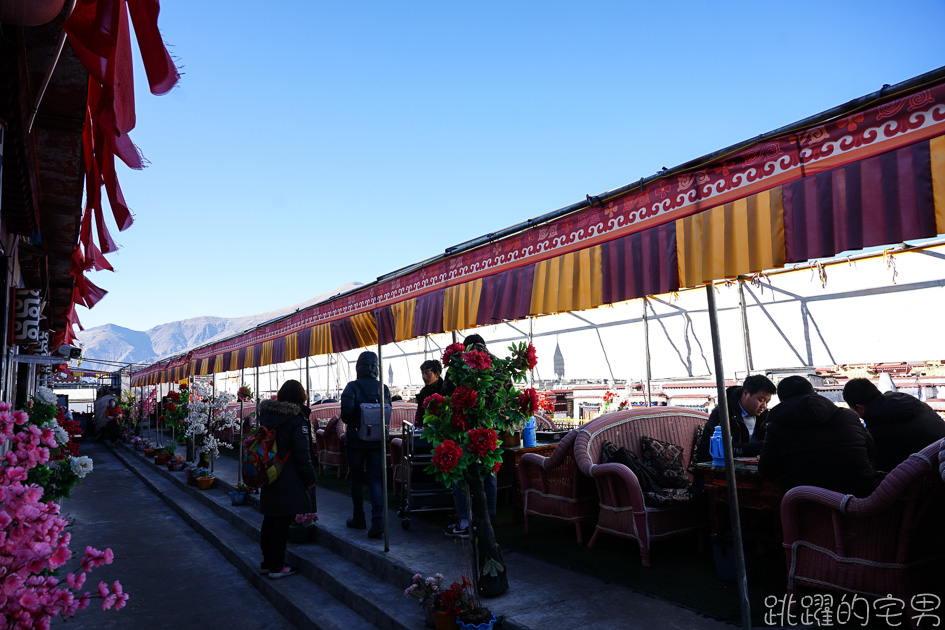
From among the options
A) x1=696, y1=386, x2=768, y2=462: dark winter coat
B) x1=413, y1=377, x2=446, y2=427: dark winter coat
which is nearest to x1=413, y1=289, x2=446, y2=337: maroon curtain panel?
x1=413, y1=377, x2=446, y2=427: dark winter coat

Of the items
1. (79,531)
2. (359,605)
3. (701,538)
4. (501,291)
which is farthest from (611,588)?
(79,531)

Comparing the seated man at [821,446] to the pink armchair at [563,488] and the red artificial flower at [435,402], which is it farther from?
the red artificial flower at [435,402]

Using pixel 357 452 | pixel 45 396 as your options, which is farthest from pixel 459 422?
pixel 45 396

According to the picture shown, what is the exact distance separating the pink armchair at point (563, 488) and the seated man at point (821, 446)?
1844 millimetres

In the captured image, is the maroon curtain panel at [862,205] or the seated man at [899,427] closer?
the maroon curtain panel at [862,205]

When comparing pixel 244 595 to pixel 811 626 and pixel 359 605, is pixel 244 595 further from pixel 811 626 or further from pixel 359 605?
pixel 811 626

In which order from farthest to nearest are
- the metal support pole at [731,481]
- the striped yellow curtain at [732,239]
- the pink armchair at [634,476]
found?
the pink armchair at [634,476]
the striped yellow curtain at [732,239]
the metal support pole at [731,481]

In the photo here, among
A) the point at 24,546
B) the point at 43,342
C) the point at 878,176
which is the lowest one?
the point at 24,546

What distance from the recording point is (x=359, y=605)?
A: 4.21 m

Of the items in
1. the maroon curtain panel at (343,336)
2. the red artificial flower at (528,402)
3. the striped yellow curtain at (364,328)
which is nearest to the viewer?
the red artificial flower at (528,402)

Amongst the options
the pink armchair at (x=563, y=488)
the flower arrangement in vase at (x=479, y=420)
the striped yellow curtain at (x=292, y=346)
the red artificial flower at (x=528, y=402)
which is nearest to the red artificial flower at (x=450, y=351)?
the flower arrangement in vase at (x=479, y=420)

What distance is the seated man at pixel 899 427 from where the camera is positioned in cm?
380

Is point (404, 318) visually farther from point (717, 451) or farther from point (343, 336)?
point (717, 451)

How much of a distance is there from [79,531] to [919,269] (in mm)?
12357
